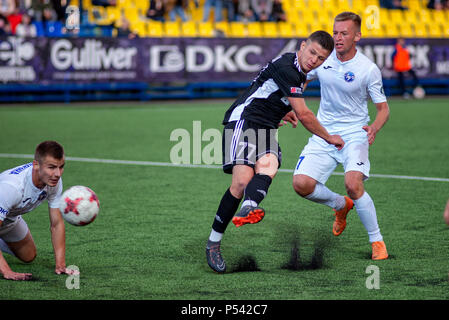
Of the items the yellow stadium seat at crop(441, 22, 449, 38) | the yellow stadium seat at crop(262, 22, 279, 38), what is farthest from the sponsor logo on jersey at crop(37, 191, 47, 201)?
the yellow stadium seat at crop(441, 22, 449, 38)

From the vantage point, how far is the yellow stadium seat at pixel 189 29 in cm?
2206

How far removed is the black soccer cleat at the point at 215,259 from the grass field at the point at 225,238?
0.09 m

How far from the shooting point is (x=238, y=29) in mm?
22922

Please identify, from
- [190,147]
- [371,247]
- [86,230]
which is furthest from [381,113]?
[190,147]

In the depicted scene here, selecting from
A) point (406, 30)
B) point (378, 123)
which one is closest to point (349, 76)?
point (378, 123)

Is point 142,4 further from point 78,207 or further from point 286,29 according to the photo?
point 78,207

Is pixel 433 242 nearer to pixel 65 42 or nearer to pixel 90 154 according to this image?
pixel 90 154

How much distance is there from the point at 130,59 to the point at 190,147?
6.99 meters

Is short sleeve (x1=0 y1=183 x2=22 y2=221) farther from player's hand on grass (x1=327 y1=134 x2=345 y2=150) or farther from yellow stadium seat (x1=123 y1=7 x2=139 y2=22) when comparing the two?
yellow stadium seat (x1=123 y1=7 x2=139 y2=22)

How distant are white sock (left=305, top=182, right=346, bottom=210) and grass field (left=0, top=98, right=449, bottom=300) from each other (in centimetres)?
35

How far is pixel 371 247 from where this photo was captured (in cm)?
617

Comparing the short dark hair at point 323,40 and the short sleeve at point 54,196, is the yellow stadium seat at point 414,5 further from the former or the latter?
the short sleeve at point 54,196

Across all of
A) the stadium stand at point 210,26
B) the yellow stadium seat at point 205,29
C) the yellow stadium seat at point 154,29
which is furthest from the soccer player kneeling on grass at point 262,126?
the yellow stadium seat at point 205,29

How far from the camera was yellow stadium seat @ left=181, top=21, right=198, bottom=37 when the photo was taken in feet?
72.4
